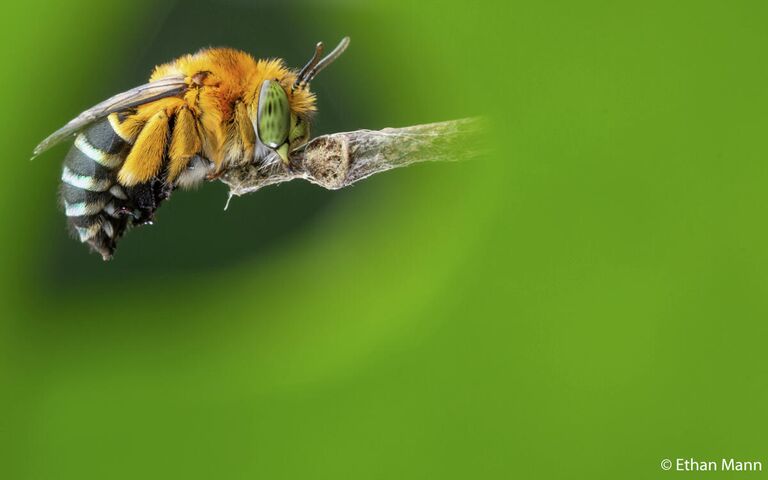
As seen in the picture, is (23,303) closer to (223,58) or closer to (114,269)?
(114,269)

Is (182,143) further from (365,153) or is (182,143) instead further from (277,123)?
(365,153)

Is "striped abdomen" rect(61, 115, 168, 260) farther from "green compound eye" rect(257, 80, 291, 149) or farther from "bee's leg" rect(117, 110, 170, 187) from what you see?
"green compound eye" rect(257, 80, 291, 149)

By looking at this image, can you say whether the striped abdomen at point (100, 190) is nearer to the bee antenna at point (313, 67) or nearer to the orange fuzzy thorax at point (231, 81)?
the orange fuzzy thorax at point (231, 81)

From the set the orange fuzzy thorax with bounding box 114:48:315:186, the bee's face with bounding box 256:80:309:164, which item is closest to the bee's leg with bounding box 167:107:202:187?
the orange fuzzy thorax with bounding box 114:48:315:186

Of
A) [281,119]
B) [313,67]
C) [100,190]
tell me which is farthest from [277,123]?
[100,190]

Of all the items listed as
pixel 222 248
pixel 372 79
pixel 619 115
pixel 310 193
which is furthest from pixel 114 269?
pixel 619 115

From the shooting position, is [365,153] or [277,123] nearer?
[365,153]
